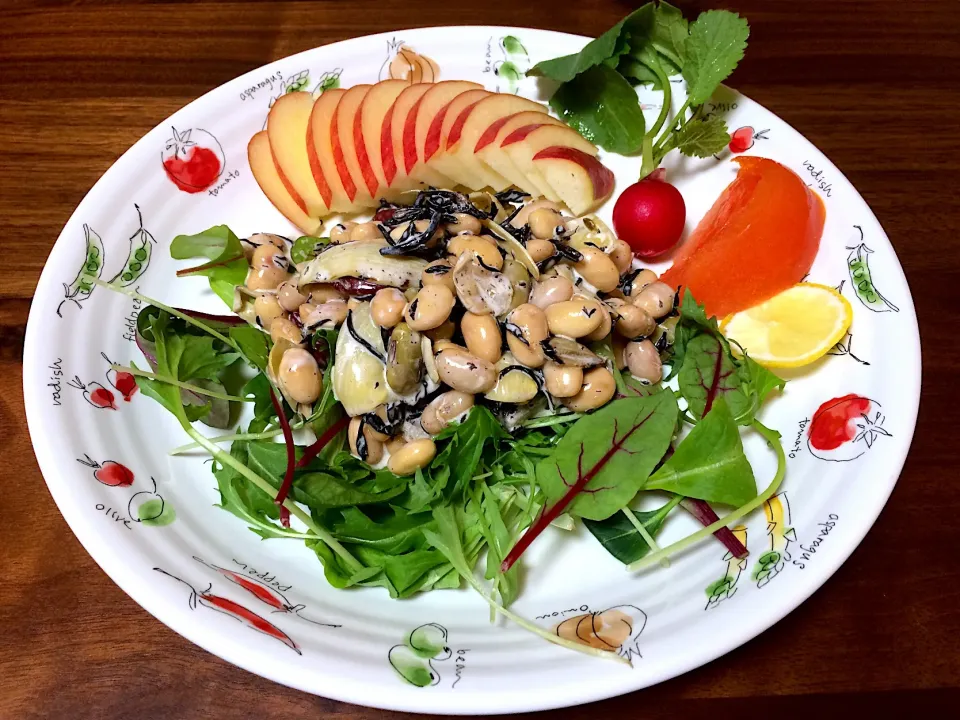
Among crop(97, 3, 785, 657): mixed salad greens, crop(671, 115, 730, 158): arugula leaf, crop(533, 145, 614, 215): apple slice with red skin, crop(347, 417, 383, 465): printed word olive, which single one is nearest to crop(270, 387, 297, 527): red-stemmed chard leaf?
crop(97, 3, 785, 657): mixed salad greens

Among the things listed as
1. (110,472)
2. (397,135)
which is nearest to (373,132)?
(397,135)

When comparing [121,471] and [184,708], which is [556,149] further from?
[184,708]

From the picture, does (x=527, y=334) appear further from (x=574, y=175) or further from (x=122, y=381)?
(x=122, y=381)

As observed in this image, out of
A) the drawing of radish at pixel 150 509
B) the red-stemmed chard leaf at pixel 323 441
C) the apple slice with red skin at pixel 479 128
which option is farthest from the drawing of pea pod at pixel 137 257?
the apple slice with red skin at pixel 479 128

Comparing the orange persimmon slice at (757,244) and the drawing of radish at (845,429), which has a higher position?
the orange persimmon slice at (757,244)

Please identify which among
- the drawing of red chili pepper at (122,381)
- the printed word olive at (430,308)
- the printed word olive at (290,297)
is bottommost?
the drawing of red chili pepper at (122,381)

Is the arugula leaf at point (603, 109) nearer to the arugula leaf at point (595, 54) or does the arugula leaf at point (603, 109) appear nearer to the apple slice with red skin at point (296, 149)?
the arugula leaf at point (595, 54)

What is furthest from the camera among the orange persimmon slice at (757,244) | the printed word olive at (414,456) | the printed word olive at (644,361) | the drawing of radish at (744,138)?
the drawing of radish at (744,138)

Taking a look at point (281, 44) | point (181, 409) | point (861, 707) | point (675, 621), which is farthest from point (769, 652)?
point (281, 44)
